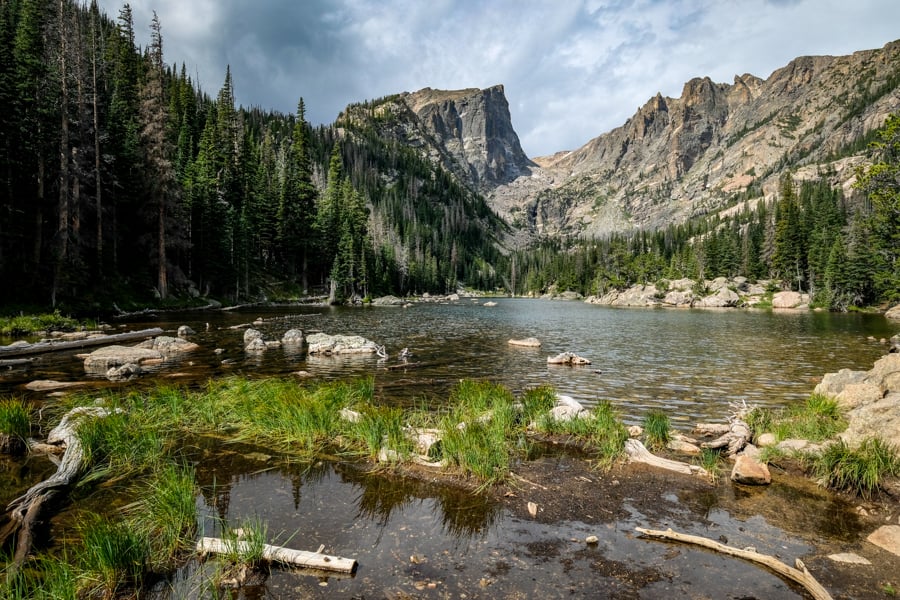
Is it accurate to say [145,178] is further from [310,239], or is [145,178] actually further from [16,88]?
[310,239]

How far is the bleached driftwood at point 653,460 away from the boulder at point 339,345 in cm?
1813

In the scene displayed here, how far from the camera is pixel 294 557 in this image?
17.7 ft

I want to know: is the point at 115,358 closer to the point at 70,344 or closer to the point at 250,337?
the point at 70,344

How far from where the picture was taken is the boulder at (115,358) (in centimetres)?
1848

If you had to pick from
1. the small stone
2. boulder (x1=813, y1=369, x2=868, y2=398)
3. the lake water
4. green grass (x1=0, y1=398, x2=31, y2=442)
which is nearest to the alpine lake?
the small stone

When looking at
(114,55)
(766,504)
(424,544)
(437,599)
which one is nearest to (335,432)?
(424,544)

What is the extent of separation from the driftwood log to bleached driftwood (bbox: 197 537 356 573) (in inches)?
78.3

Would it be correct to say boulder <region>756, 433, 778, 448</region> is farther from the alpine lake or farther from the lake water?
the lake water

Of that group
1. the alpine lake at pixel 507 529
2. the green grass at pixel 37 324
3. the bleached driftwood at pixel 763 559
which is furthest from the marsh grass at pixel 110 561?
the green grass at pixel 37 324

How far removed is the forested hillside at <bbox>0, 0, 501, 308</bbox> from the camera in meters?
32.6

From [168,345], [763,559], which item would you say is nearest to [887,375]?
[763,559]

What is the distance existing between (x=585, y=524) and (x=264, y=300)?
227 ft

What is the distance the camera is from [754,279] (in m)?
111

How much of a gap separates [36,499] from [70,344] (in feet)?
70.5
